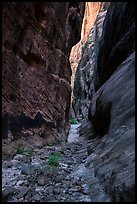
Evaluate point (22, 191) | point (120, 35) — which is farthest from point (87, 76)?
point (22, 191)

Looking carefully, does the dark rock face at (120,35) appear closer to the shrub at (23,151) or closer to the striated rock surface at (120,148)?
the striated rock surface at (120,148)

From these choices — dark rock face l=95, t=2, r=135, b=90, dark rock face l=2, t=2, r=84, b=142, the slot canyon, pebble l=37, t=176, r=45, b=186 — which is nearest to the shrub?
the slot canyon

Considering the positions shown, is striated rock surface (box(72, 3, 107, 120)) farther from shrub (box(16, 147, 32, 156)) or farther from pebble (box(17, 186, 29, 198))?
pebble (box(17, 186, 29, 198))

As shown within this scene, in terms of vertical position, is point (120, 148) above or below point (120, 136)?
below

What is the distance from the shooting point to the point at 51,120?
375 inches

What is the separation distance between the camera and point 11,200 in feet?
13.2

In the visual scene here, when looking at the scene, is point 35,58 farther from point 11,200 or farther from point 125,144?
point 11,200

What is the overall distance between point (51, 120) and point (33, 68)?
2.29 meters

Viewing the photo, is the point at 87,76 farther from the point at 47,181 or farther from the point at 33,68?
the point at 47,181

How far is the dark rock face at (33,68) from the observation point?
6.73m

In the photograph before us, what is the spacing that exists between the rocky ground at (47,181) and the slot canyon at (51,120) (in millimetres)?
17

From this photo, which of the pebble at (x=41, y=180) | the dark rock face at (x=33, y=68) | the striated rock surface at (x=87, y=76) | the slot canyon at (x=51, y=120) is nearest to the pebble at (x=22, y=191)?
the slot canyon at (x=51, y=120)

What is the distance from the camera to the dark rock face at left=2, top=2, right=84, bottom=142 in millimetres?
6727

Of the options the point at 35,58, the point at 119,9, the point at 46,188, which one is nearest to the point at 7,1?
the point at 35,58
